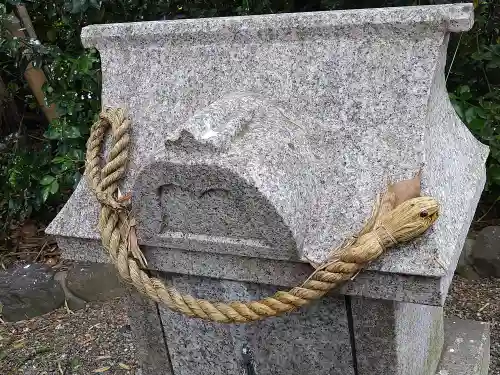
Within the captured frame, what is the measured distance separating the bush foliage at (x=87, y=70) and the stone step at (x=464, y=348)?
39.0 inches

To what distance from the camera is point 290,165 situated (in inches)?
53.4

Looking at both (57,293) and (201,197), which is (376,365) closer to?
(201,197)

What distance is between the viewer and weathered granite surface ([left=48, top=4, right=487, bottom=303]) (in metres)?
1.32

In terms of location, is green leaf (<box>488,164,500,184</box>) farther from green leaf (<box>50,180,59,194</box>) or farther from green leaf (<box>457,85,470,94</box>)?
green leaf (<box>50,180,59,194</box>)

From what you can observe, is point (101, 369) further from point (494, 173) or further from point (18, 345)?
→ point (494, 173)

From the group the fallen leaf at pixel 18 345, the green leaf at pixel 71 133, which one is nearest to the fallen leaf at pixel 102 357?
the fallen leaf at pixel 18 345

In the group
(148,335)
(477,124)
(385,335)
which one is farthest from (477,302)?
(148,335)

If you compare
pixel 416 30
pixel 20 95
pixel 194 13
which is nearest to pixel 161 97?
pixel 416 30

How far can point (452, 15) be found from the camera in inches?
52.9

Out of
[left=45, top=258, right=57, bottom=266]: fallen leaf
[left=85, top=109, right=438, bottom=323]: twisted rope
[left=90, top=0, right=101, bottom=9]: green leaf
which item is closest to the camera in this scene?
[left=85, top=109, right=438, bottom=323]: twisted rope

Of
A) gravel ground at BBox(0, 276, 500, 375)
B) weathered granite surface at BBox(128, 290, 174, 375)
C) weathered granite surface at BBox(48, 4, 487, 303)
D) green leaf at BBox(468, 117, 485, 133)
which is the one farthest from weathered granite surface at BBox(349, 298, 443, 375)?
green leaf at BBox(468, 117, 485, 133)

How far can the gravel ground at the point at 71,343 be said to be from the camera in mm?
2770

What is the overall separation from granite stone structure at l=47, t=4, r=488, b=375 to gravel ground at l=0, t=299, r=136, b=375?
47.3 inches

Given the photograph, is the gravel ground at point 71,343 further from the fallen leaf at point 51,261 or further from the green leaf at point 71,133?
the green leaf at point 71,133
